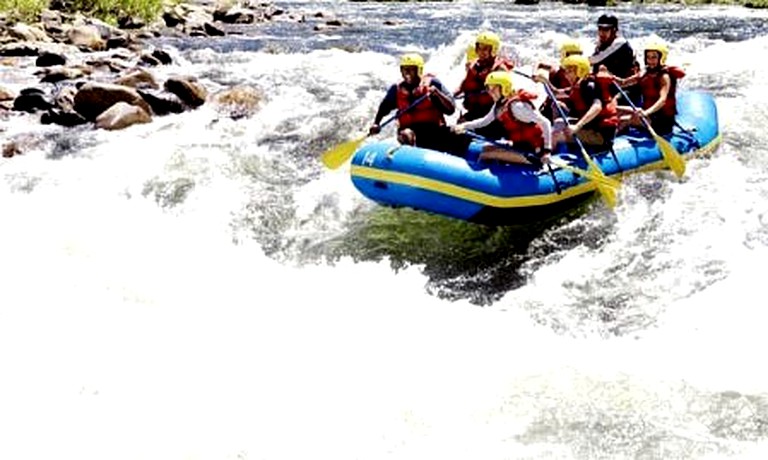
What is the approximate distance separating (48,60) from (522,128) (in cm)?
1005

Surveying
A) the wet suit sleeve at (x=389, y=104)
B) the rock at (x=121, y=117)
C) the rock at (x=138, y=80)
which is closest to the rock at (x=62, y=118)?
the rock at (x=121, y=117)

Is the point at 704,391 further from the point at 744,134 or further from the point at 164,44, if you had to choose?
the point at 164,44

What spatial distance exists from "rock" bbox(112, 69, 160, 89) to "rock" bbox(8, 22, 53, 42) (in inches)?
212

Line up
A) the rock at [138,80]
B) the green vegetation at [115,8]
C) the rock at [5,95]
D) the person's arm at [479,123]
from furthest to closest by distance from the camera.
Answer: the green vegetation at [115,8], the rock at [138,80], the rock at [5,95], the person's arm at [479,123]

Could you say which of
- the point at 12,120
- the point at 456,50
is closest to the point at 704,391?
the point at 12,120

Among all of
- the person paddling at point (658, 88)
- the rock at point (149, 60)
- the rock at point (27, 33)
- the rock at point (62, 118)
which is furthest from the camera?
the rock at point (27, 33)

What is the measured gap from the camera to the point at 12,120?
1099 centimetres

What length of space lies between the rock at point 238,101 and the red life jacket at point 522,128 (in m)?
4.73

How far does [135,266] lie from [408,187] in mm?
2124

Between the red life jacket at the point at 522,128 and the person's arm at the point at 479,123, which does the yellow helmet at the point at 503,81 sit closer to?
the red life jacket at the point at 522,128

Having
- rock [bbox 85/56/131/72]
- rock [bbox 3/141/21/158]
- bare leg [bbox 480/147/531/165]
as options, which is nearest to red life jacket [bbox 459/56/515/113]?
bare leg [bbox 480/147/531/165]

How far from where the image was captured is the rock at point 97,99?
36.2ft

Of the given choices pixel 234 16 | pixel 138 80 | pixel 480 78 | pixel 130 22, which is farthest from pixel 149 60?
pixel 234 16

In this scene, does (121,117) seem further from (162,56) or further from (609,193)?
(609,193)
